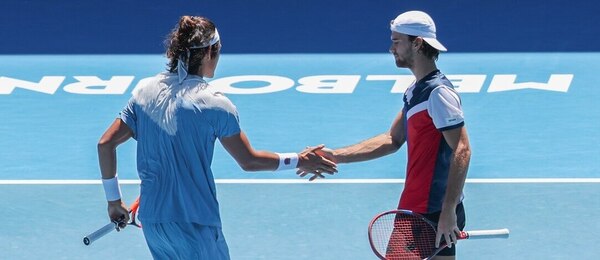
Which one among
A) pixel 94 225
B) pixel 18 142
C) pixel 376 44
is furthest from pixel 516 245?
pixel 376 44

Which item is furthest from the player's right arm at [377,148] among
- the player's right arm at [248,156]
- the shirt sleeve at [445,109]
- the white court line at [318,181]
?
the white court line at [318,181]

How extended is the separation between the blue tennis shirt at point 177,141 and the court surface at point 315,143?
7.74 ft

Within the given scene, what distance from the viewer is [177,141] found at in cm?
608

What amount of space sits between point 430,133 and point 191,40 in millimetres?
1273

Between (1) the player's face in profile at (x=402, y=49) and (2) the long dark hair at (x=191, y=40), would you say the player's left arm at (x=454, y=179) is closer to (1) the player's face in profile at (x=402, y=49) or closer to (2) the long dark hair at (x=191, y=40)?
(1) the player's face in profile at (x=402, y=49)

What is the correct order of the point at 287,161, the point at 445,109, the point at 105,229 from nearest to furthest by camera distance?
the point at 445,109, the point at 105,229, the point at 287,161

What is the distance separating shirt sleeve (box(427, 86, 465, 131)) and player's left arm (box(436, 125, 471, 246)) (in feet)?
0.12

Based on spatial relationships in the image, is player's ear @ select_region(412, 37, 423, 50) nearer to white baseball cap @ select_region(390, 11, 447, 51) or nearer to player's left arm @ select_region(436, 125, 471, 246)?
white baseball cap @ select_region(390, 11, 447, 51)

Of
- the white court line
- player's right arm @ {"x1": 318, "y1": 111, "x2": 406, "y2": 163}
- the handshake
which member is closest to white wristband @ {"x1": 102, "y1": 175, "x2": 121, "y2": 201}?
the handshake

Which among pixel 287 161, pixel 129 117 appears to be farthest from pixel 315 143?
pixel 129 117

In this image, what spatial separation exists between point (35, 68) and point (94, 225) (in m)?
5.35

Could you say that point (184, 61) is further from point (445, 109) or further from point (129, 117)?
point (445, 109)

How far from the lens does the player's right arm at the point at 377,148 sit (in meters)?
6.96

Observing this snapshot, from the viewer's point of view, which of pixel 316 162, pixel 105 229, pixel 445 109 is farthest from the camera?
pixel 316 162
